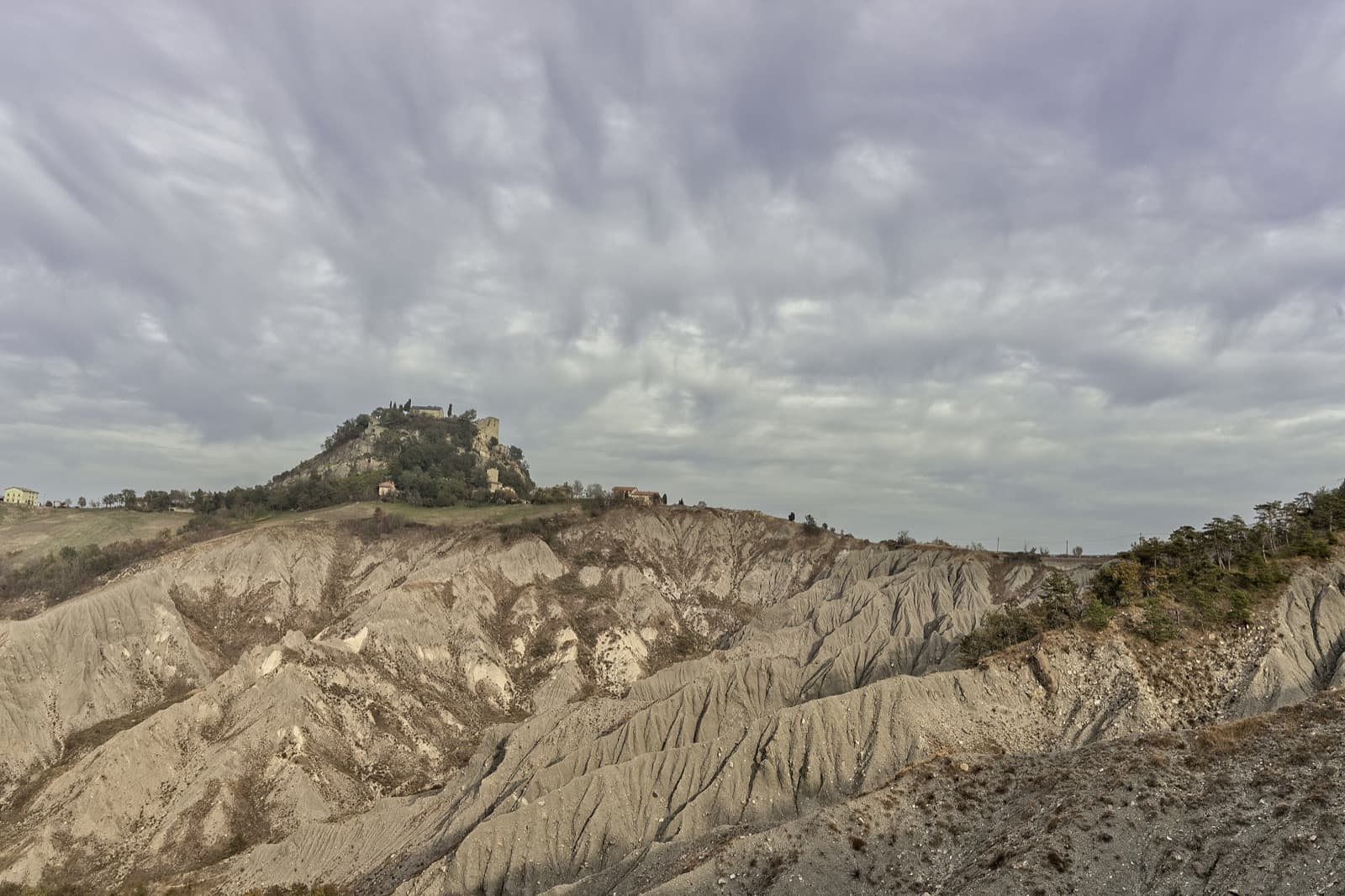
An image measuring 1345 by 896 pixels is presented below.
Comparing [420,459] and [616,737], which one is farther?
[420,459]

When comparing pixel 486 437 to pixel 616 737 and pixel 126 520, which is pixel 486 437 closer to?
pixel 126 520

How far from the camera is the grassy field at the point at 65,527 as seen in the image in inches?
3246

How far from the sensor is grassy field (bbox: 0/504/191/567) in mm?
82438

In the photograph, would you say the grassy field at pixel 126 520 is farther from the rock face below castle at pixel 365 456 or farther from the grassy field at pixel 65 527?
the rock face below castle at pixel 365 456

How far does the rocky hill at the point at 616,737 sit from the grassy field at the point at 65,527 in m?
23.4

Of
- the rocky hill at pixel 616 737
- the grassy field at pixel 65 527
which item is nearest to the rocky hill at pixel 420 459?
the grassy field at pixel 65 527

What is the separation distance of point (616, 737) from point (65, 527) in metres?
81.7

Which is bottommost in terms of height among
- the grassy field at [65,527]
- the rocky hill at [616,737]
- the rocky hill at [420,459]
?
the rocky hill at [616,737]

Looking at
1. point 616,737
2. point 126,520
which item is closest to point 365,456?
point 126,520

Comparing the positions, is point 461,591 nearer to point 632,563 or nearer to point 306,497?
point 632,563

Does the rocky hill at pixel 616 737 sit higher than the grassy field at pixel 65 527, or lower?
lower

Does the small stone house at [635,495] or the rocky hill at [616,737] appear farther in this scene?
the small stone house at [635,495]

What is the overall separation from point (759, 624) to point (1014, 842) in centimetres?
5629

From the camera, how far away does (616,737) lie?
45719 mm
